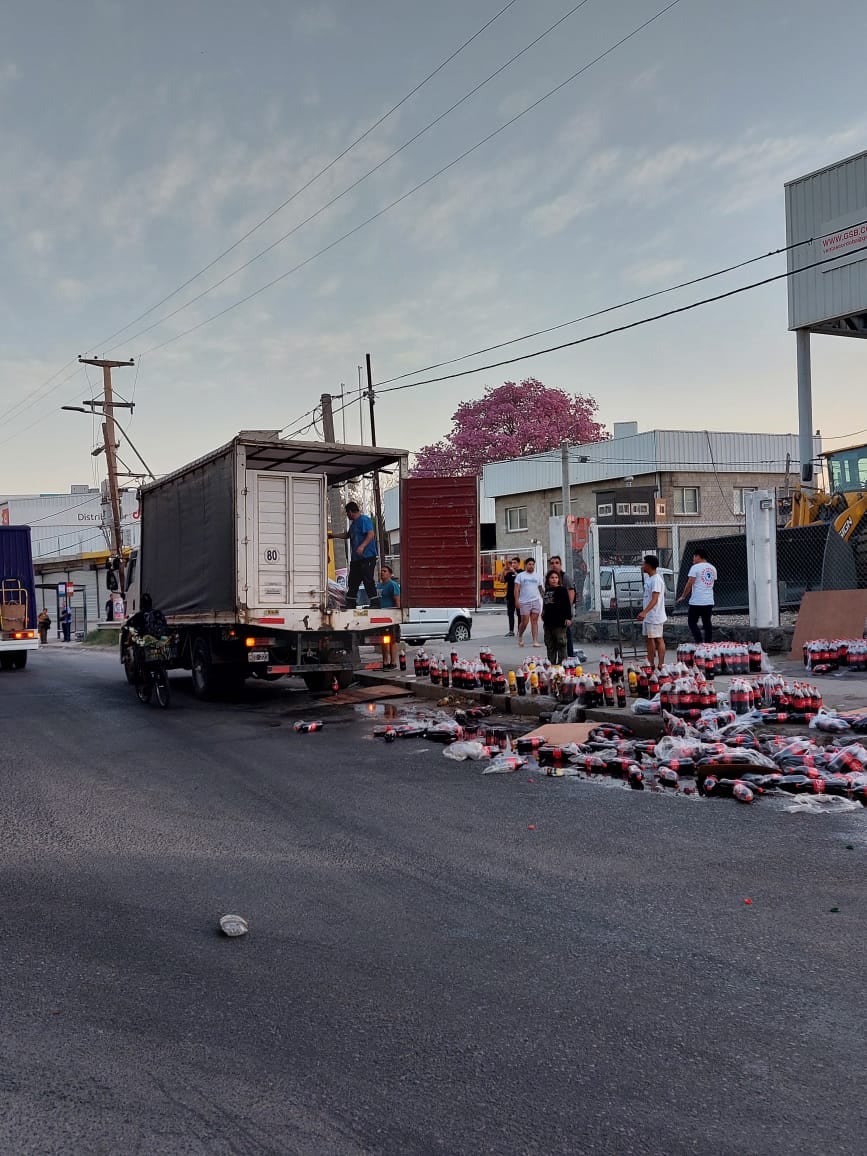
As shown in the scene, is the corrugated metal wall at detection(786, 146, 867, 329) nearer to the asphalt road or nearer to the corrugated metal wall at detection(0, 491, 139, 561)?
the asphalt road

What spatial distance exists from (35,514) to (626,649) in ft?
231

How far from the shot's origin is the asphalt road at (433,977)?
2.95 meters

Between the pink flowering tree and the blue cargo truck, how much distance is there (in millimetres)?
33953

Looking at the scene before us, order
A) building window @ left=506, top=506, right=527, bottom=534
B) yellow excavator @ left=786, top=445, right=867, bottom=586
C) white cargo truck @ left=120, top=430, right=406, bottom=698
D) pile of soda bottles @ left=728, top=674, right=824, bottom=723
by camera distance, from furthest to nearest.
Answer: building window @ left=506, top=506, right=527, bottom=534, yellow excavator @ left=786, top=445, right=867, bottom=586, white cargo truck @ left=120, top=430, right=406, bottom=698, pile of soda bottles @ left=728, top=674, right=824, bottom=723

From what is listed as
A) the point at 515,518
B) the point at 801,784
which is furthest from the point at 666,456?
the point at 801,784

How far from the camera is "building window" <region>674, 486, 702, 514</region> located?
4084 centimetres

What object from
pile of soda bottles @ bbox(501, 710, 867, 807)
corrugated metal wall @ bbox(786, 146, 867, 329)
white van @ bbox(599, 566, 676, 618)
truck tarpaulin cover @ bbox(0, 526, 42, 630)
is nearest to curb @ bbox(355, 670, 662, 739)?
pile of soda bottles @ bbox(501, 710, 867, 807)

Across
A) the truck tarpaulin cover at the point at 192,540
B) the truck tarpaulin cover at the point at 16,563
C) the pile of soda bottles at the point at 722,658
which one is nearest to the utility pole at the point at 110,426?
the truck tarpaulin cover at the point at 16,563

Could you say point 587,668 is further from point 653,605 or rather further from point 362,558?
point 362,558

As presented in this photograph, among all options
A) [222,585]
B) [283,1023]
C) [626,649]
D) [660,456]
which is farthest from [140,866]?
[660,456]

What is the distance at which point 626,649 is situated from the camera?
Result: 63.0 feet

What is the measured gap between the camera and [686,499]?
135 feet

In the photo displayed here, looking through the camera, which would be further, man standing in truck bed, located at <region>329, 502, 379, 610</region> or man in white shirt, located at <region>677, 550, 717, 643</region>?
man standing in truck bed, located at <region>329, 502, 379, 610</region>

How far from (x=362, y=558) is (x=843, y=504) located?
979cm
